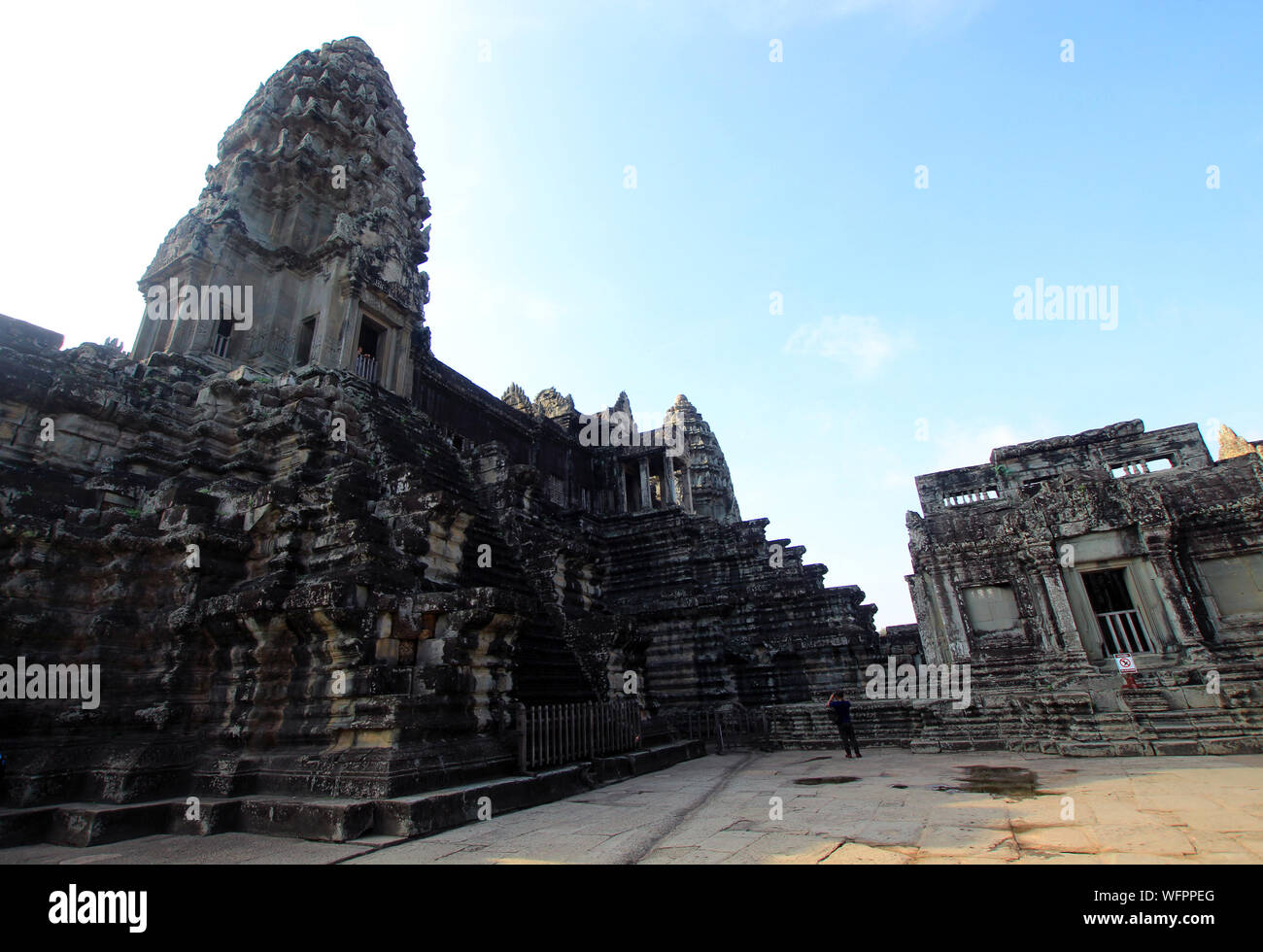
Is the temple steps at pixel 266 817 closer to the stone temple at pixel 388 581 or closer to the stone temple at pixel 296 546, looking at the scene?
the stone temple at pixel 388 581

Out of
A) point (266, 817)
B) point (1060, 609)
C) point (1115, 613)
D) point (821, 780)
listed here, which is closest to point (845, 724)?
point (821, 780)

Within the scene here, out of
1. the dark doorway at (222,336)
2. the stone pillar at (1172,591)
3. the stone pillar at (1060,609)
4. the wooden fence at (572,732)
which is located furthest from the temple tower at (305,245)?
the stone pillar at (1172,591)

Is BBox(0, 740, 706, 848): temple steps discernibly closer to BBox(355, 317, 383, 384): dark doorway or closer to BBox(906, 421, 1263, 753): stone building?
BBox(906, 421, 1263, 753): stone building

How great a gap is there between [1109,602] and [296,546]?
18212 mm

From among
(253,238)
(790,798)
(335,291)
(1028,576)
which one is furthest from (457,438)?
(1028,576)

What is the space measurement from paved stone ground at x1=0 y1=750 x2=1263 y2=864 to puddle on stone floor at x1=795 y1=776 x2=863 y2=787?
0.26 metres

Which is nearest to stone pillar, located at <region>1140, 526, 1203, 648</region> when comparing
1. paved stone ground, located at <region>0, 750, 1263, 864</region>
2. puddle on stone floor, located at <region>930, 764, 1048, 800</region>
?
paved stone ground, located at <region>0, 750, 1263, 864</region>

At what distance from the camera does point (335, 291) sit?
1445 centimetres

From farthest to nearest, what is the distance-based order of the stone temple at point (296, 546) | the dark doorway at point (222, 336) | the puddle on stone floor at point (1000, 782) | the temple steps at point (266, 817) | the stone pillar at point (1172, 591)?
the dark doorway at point (222, 336) → the stone pillar at point (1172, 591) → the stone temple at point (296, 546) → the puddle on stone floor at point (1000, 782) → the temple steps at point (266, 817)

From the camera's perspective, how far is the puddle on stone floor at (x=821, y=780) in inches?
316

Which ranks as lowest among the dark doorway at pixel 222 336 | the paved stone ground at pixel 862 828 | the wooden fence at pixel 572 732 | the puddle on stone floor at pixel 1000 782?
the puddle on stone floor at pixel 1000 782

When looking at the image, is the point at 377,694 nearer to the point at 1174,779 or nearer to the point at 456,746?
the point at 456,746

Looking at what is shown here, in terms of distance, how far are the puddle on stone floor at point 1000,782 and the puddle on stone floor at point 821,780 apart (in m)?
1.33

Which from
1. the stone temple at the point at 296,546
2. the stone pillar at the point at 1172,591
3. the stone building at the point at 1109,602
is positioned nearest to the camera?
the stone temple at the point at 296,546
